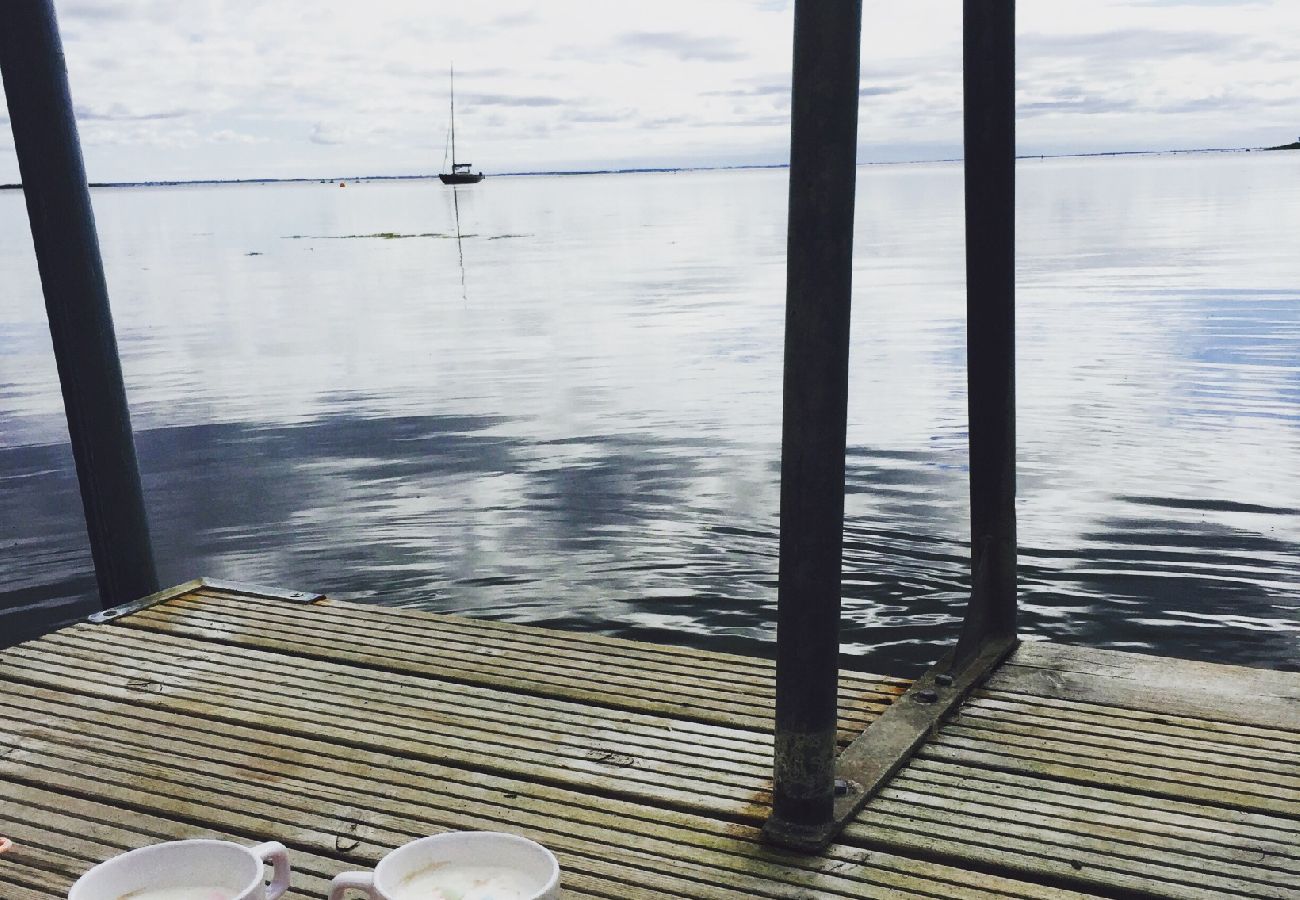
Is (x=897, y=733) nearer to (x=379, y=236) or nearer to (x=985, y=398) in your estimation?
(x=985, y=398)

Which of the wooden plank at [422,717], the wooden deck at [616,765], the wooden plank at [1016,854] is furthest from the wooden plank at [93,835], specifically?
the wooden plank at [1016,854]

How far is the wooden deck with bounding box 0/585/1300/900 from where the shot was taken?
3244 millimetres

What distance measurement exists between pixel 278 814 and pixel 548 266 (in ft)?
112

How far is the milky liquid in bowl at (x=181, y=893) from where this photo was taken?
1888mm

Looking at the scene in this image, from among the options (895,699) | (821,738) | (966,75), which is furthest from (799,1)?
Result: (895,699)

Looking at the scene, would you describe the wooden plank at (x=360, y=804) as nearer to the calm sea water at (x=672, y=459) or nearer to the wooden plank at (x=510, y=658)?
the wooden plank at (x=510, y=658)

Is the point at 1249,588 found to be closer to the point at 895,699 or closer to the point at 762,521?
the point at 762,521

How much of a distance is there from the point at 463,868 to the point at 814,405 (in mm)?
1612

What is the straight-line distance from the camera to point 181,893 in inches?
75.2

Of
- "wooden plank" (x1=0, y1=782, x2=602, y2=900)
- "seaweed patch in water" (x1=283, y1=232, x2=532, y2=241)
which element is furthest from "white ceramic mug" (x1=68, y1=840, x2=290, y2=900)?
"seaweed patch in water" (x1=283, y1=232, x2=532, y2=241)

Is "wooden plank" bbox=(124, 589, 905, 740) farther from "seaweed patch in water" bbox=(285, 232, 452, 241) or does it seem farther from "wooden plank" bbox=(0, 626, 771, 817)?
"seaweed patch in water" bbox=(285, 232, 452, 241)

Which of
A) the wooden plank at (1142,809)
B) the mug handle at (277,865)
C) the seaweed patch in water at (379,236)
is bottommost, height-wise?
the wooden plank at (1142,809)

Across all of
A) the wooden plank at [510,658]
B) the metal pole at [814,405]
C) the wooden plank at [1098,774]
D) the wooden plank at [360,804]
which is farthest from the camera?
the wooden plank at [510,658]

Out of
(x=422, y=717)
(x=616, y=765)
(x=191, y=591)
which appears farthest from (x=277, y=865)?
(x=191, y=591)
